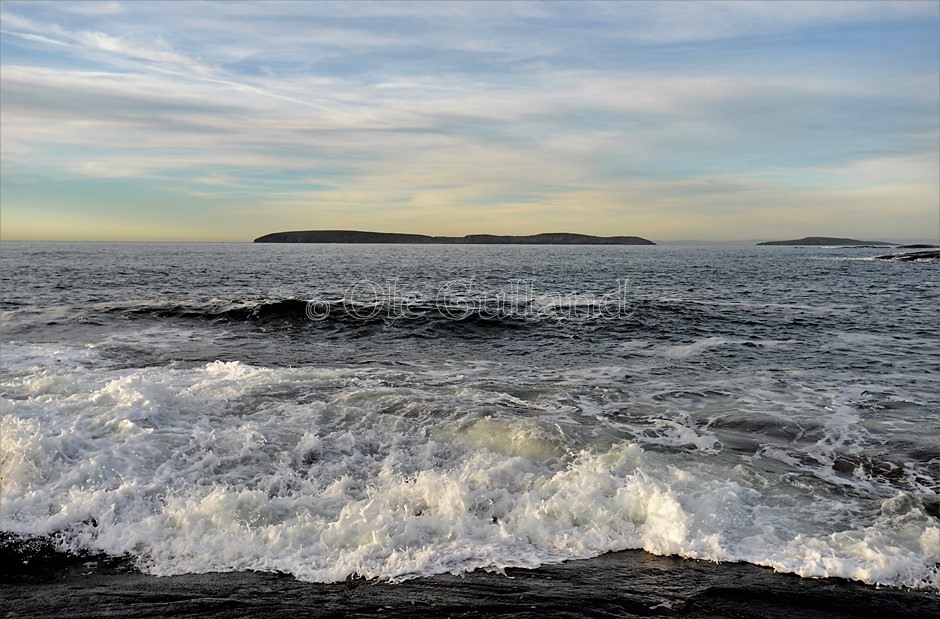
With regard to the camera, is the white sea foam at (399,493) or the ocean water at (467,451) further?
the ocean water at (467,451)

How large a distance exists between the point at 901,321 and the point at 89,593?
26.2 meters

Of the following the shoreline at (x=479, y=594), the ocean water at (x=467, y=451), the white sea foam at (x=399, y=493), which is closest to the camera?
the shoreline at (x=479, y=594)

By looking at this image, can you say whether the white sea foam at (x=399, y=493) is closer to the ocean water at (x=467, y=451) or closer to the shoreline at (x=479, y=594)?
the ocean water at (x=467, y=451)

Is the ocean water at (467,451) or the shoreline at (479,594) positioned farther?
the ocean water at (467,451)

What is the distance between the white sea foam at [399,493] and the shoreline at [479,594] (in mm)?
223

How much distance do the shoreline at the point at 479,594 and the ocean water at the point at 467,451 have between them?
0.23 meters

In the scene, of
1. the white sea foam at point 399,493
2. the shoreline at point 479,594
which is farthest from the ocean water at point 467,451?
the shoreline at point 479,594

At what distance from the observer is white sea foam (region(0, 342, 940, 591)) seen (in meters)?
5.50

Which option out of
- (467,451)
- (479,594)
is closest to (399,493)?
(467,451)

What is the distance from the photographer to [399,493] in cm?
662

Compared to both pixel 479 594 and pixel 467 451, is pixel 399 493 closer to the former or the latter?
pixel 467 451

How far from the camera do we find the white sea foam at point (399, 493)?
550cm

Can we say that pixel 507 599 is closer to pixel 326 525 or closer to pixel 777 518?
pixel 326 525

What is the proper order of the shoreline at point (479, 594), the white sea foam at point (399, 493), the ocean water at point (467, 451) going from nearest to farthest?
the shoreline at point (479, 594) → the white sea foam at point (399, 493) → the ocean water at point (467, 451)
